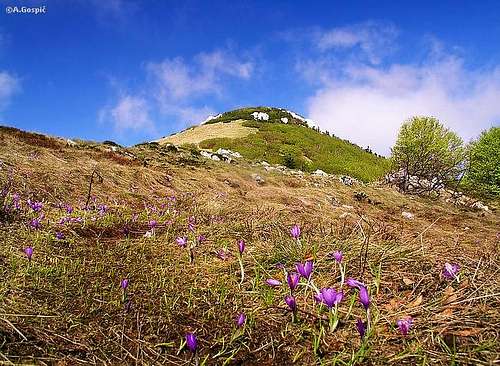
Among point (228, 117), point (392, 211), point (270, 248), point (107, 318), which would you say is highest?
point (228, 117)

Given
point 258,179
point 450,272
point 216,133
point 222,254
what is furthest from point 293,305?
point 216,133

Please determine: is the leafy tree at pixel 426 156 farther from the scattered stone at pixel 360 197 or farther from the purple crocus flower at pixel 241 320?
the purple crocus flower at pixel 241 320

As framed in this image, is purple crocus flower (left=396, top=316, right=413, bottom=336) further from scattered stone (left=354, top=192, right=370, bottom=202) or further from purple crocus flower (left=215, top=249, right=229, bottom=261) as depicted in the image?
scattered stone (left=354, top=192, right=370, bottom=202)

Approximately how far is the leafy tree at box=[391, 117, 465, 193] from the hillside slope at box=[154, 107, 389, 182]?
12.0 m

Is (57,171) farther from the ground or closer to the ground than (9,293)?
farther from the ground

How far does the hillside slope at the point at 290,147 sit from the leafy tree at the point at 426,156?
39.5 ft

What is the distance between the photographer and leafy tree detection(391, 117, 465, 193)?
22.4m

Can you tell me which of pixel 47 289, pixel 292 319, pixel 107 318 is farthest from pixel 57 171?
pixel 292 319

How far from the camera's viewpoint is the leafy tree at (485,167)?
25531 mm

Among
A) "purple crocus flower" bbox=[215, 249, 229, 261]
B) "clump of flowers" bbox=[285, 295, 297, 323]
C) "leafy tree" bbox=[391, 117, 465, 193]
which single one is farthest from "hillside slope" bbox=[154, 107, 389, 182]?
"clump of flowers" bbox=[285, 295, 297, 323]

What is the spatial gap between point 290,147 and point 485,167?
2671 centimetres

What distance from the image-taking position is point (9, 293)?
7.38 feet

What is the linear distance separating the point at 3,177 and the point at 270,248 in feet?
18.2

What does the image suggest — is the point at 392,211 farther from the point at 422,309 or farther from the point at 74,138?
the point at 74,138
